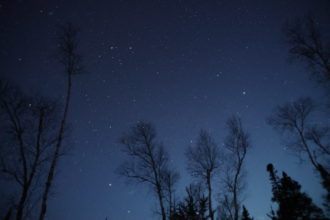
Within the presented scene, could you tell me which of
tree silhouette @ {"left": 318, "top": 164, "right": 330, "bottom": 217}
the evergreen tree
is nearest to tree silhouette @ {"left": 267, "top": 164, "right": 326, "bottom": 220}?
tree silhouette @ {"left": 318, "top": 164, "right": 330, "bottom": 217}

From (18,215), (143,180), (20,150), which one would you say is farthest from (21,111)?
(143,180)

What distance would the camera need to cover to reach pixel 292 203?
1719cm

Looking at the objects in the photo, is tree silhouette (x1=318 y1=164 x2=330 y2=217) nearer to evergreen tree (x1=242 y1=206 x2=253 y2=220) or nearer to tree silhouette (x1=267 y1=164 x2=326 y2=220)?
tree silhouette (x1=267 y1=164 x2=326 y2=220)

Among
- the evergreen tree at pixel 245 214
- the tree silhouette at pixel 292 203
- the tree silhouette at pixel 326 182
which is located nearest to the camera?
the tree silhouette at pixel 326 182

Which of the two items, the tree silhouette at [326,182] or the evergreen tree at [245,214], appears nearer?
the tree silhouette at [326,182]

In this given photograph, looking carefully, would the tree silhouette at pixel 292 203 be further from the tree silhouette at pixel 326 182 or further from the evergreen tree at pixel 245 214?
the evergreen tree at pixel 245 214

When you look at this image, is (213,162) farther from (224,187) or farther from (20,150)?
(20,150)

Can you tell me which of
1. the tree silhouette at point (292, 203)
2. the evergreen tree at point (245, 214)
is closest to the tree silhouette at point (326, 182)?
the tree silhouette at point (292, 203)

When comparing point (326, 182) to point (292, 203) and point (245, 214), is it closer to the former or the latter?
point (292, 203)

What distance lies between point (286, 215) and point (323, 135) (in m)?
8.11

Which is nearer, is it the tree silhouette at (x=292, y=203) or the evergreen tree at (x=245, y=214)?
the tree silhouette at (x=292, y=203)

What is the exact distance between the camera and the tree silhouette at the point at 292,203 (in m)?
16.5

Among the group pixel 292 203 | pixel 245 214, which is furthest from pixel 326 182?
pixel 245 214

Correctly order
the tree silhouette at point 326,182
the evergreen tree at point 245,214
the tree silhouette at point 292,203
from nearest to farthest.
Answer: the tree silhouette at point 326,182
the tree silhouette at point 292,203
the evergreen tree at point 245,214
